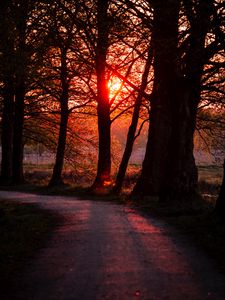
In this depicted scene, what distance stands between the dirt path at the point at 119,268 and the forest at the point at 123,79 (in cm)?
294

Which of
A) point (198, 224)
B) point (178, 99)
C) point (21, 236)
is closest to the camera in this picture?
point (21, 236)

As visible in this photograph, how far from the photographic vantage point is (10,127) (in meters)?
33.2

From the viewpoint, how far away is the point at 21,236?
35.9ft

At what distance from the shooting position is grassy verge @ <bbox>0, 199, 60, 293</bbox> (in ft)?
26.5

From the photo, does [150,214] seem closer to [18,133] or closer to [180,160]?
[180,160]

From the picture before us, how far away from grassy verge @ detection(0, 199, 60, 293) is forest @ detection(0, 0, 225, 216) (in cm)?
457

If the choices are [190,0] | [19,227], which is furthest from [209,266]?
[190,0]

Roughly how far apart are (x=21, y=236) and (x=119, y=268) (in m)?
3.83

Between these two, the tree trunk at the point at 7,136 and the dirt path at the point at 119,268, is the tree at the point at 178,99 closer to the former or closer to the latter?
the dirt path at the point at 119,268

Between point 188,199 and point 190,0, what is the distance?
26.0 feet

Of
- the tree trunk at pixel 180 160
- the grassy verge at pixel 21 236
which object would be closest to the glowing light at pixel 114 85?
the tree trunk at pixel 180 160

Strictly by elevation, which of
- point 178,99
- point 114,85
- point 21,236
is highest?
point 114,85

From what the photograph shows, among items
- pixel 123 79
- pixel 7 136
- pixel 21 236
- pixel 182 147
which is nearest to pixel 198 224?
pixel 21 236

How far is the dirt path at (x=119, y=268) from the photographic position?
21.3ft
